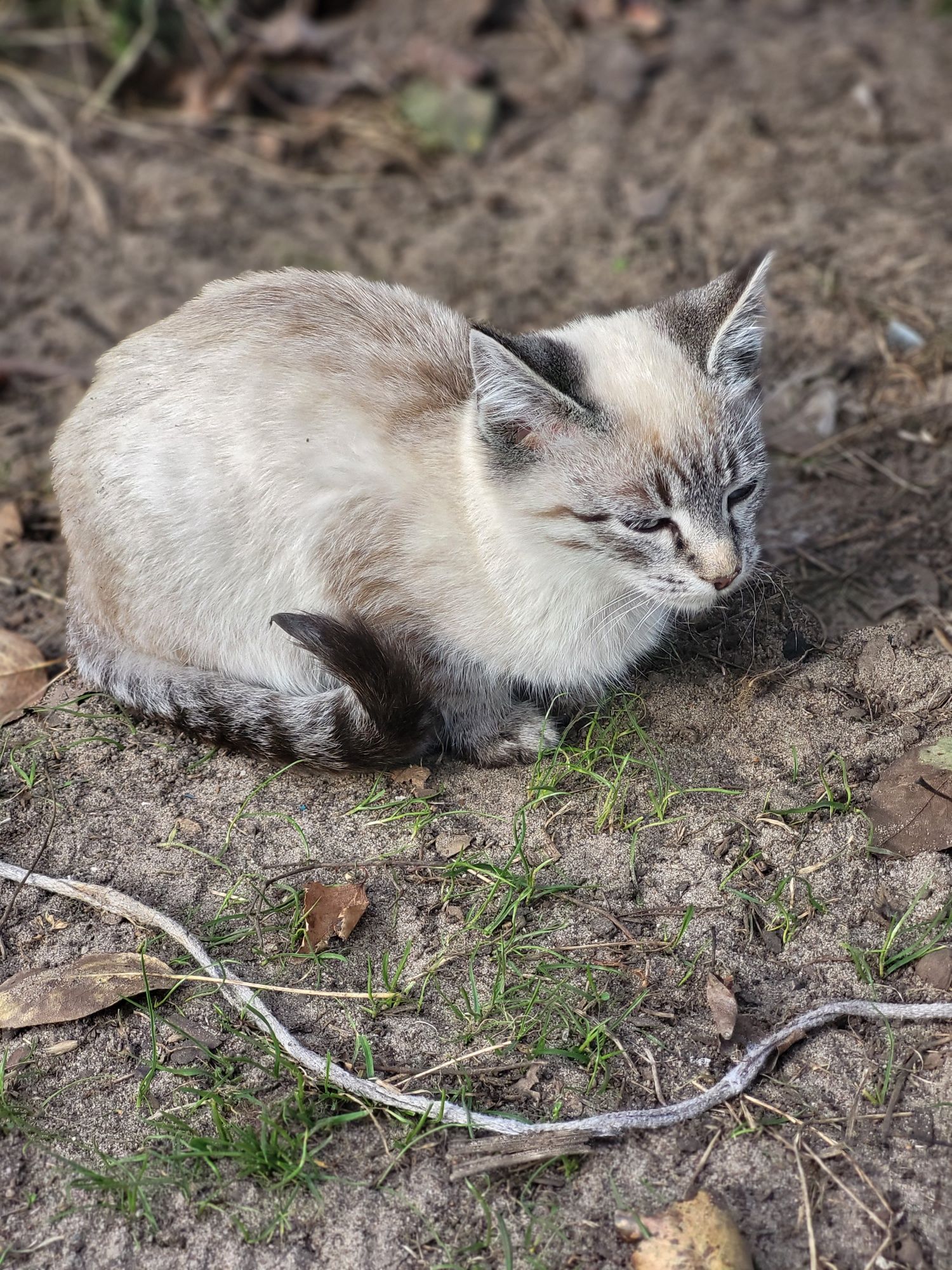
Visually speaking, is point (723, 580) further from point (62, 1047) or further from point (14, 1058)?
point (14, 1058)

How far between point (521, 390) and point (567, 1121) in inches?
70.2

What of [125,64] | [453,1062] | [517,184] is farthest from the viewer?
[125,64]

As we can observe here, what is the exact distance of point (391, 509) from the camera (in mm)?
3449

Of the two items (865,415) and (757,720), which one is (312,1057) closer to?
(757,720)

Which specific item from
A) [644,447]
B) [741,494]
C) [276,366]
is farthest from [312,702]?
[741,494]

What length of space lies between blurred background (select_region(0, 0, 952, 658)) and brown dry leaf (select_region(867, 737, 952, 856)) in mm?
1122

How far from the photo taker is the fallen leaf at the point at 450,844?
11.0 feet

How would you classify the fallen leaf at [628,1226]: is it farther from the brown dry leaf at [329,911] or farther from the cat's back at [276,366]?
the cat's back at [276,366]

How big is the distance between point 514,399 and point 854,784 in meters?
1.48

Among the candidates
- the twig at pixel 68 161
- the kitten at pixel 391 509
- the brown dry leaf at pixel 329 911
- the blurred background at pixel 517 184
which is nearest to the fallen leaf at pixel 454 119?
the blurred background at pixel 517 184

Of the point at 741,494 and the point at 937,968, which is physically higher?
the point at 741,494

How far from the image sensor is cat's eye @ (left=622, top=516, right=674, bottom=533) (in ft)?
10.5

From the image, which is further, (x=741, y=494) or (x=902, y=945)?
(x=741, y=494)

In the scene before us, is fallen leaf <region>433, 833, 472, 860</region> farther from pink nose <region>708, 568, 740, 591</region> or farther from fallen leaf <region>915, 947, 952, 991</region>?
fallen leaf <region>915, 947, 952, 991</region>
